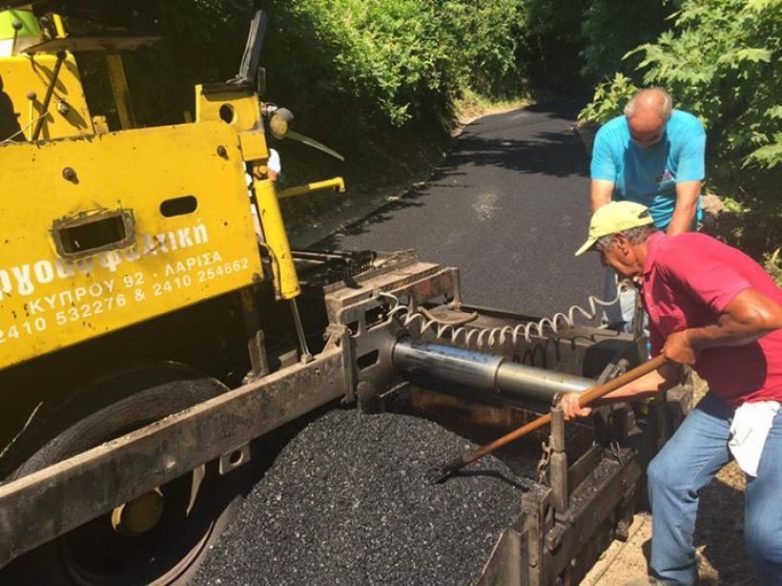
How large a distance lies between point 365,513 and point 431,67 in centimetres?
1484

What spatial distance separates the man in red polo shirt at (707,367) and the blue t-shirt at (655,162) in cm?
156

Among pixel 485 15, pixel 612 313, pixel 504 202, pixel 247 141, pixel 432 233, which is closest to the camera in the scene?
pixel 247 141

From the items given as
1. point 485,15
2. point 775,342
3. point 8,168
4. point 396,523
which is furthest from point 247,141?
point 485,15

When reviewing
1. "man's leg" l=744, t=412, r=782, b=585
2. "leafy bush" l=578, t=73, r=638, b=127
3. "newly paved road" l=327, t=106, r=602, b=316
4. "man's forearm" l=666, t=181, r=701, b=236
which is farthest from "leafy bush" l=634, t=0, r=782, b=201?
"man's leg" l=744, t=412, r=782, b=585

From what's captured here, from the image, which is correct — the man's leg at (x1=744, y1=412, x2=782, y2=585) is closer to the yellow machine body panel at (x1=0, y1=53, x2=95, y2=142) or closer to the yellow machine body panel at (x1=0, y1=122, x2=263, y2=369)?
the yellow machine body panel at (x1=0, y1=122, x2=263, y2=369)

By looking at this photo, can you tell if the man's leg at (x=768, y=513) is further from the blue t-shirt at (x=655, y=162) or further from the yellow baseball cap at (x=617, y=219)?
the blue t-shirt at (x=655, y=162)

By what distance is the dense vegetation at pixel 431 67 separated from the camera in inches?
243

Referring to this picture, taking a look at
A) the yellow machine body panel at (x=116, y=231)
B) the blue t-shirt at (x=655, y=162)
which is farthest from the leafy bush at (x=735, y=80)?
the yellow machine body panel at (x=116, y=231)

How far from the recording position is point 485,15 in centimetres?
2659

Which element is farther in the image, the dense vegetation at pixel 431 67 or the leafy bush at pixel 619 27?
the leafy bush at pixel 619 27

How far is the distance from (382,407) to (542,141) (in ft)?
46.5

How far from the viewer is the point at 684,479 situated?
2795 millimetres

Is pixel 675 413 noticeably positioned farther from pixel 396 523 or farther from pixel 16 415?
pixel 16 415

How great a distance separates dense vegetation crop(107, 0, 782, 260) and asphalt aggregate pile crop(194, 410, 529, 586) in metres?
4.08
